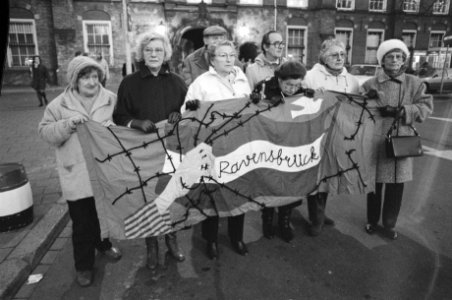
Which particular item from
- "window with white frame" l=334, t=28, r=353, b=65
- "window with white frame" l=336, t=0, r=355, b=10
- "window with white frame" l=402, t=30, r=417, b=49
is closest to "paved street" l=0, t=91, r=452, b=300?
"window with white frame" l=334, t=28, r=353, b=65

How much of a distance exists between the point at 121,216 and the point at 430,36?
102 feet

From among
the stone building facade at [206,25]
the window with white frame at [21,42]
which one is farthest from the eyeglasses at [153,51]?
the window with white frame at [21,42]

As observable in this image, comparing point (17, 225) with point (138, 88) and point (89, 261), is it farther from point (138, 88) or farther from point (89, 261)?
point (138, 88)

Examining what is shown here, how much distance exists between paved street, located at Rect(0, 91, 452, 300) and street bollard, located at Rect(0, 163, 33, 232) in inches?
19.3

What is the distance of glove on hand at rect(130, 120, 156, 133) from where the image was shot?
2.97 metres

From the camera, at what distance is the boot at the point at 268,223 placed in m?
3.83

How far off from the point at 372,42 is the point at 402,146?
26.0 m

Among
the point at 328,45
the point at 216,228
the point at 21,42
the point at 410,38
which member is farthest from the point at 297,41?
the point at 216,228

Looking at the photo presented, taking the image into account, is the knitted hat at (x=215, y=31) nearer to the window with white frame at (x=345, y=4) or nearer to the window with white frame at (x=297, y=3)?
the window with white frame at (x=297, y=3)

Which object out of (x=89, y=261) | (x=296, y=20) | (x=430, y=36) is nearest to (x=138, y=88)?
(x=89, y=261)

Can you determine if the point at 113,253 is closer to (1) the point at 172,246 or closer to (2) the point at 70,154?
(1) the point at 172,246

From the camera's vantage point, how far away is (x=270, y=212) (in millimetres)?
3828

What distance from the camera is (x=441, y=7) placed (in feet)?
88.3

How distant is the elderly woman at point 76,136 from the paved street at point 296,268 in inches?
14.9
